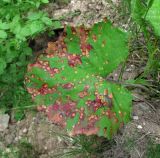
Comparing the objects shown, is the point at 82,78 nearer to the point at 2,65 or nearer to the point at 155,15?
the point at 155,15

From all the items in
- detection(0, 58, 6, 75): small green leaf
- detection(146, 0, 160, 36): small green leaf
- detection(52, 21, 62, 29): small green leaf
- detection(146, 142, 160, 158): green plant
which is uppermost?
detection(146, 0, 160, 36): small green leaf

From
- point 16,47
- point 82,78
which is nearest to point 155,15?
point 82,78

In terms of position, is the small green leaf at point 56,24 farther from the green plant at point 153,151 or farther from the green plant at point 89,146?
the green plant at point 153,151

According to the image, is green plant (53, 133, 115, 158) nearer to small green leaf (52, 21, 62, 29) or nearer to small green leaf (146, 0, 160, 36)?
small green leaf (146, 0, 160, 36)

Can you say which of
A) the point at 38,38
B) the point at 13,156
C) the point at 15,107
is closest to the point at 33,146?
the point at 13,156

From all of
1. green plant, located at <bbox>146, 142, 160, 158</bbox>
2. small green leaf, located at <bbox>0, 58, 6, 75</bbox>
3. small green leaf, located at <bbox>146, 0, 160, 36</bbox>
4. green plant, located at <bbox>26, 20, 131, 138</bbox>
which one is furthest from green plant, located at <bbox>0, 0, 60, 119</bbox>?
green plant, located at <bbox>146, 142, 160, 158</bbox>

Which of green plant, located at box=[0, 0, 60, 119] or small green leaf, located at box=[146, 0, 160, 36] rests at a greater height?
small green leaf, located at box=[146, 0, 160, 36]
